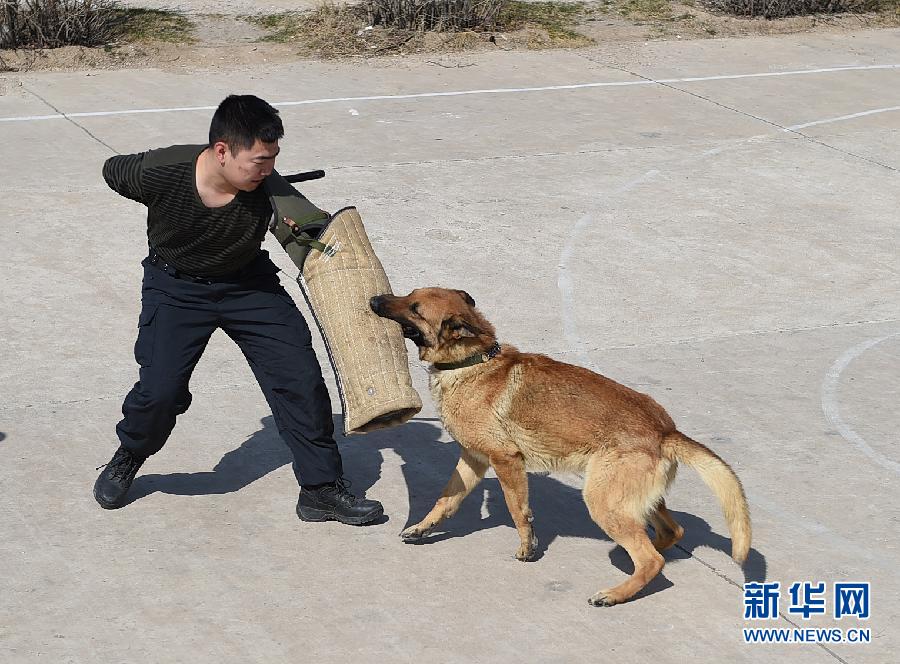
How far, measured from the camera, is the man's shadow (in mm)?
5555

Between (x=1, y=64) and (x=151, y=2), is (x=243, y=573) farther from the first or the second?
(x=151, y=2)

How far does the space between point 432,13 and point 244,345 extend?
33.1 ft

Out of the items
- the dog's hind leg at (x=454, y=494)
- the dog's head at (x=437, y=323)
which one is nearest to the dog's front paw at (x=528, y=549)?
the dog's hind leg at (x=454, y=494)

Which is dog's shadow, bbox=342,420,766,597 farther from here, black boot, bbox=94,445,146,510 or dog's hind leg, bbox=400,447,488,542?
black boot, bbox=94,445,146,510

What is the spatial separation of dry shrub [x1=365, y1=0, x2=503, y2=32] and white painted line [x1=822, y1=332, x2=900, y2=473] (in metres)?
8.32

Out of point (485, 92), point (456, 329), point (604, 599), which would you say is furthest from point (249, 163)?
point (485, 92)

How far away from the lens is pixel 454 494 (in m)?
5.43

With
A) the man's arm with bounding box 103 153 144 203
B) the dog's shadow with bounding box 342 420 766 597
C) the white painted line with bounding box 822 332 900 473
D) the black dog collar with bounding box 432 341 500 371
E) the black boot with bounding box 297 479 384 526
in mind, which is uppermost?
the man's arm with bounding box 103 153 144 203

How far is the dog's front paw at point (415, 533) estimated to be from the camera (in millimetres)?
5438

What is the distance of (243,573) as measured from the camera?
517 centimetres

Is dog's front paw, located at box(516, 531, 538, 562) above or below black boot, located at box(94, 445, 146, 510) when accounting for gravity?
below

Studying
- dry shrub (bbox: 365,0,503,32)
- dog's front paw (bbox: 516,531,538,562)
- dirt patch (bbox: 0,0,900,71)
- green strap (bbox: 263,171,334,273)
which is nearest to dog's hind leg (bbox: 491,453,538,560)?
dog's front paw (bbox: 516,531,538,562)

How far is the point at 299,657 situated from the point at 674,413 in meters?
2.91

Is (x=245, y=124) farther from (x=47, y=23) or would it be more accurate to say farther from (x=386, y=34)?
(x=386, y=34)
